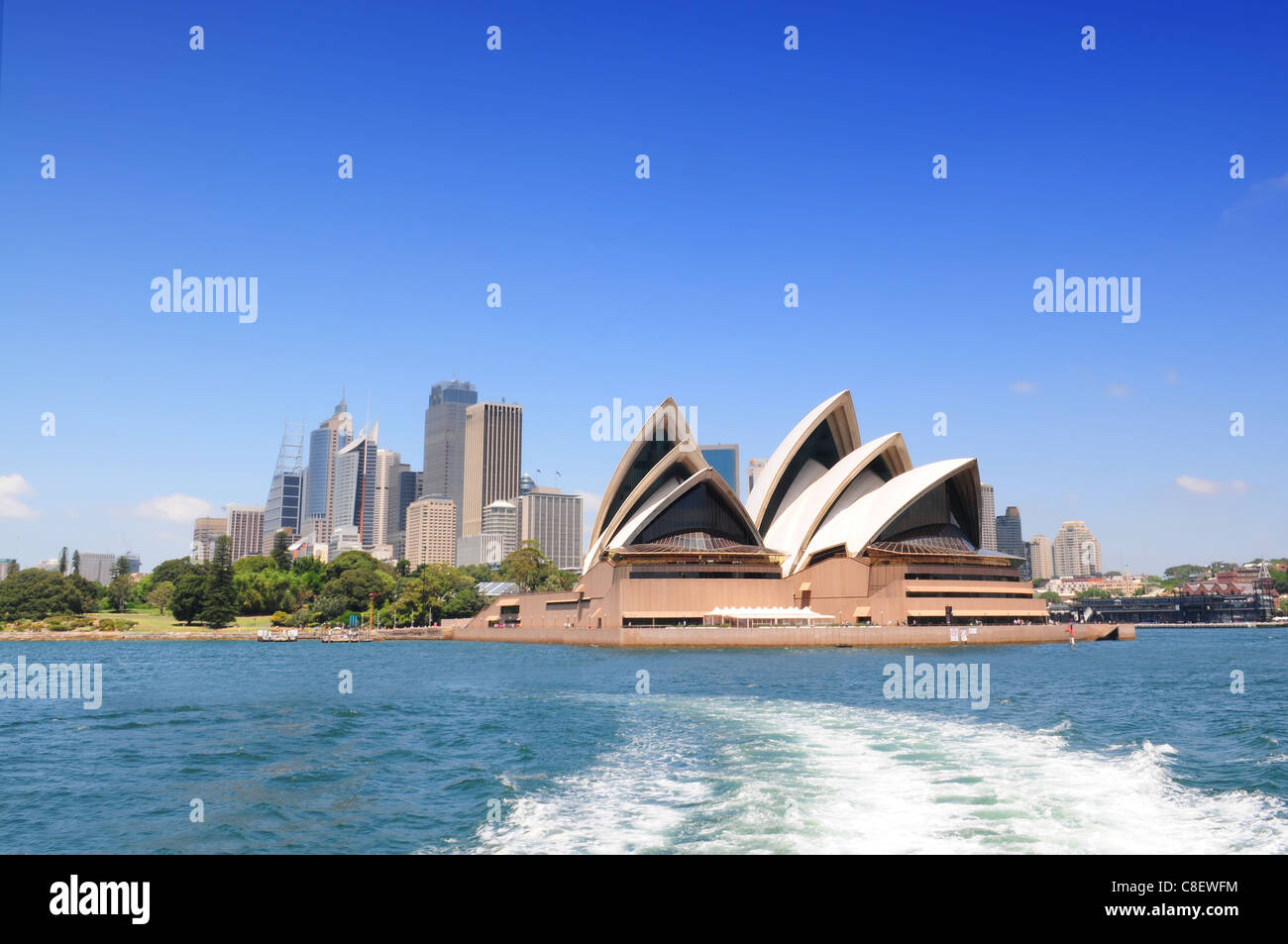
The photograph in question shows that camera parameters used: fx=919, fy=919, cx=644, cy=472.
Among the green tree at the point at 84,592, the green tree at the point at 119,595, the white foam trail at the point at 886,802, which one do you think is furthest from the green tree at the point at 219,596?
the white foam trail at the point at 886,802

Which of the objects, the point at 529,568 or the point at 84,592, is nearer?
the point at 84,592

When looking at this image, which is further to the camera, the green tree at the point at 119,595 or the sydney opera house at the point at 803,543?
the green tree at the point at 119,595

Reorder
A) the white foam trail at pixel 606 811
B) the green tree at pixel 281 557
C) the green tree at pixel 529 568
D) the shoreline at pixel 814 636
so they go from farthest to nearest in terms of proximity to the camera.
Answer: the green tree at pixel 281 557 → the green tree at pixel 529 568 → the shoreline at pixel 814 636 → the white foam trail at pixel 606 811

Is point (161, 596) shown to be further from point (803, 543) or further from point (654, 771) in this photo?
point (654, 771)

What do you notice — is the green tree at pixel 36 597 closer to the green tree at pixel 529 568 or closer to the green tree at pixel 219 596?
the green tree at pixel 219 596

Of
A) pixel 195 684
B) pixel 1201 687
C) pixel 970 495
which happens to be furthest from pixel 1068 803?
pixel 970 495

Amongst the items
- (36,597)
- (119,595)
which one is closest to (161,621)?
(36,597)
